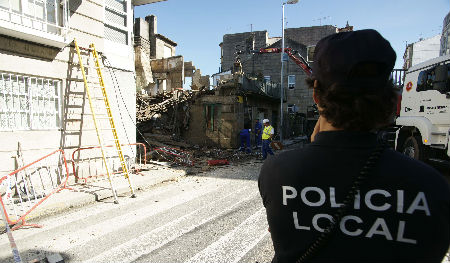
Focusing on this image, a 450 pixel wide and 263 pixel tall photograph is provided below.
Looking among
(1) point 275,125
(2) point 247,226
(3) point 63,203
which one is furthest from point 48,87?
(1) point 275,125

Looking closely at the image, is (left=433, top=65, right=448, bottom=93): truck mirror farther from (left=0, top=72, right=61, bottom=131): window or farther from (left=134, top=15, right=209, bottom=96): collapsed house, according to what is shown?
(left=134, top=15, right=209, bottom=96): collapsed house

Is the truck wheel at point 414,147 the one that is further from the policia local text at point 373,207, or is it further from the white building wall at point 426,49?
the white building wall at point 426,49

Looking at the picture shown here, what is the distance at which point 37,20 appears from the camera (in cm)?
672

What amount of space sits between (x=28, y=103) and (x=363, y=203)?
828 cm

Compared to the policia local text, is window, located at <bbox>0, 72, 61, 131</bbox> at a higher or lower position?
higher

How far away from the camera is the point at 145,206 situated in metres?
5.94

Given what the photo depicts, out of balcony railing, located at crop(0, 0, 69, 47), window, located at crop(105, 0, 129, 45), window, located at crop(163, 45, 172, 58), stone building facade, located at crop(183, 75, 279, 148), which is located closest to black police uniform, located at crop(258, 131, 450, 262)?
balcony railing, located at crop(0, 0, 69, 47)

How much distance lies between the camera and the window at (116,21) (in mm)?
9219

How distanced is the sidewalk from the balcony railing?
3781 mm

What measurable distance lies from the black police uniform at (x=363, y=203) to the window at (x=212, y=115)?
16.4 metres

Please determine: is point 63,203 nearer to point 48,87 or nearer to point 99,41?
point 48,87

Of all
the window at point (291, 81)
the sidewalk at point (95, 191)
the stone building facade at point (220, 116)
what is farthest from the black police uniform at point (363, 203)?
the window at point (291, 81)

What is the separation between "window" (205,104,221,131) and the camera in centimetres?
1747

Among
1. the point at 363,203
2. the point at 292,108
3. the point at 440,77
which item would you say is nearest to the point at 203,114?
the point at 440,77
